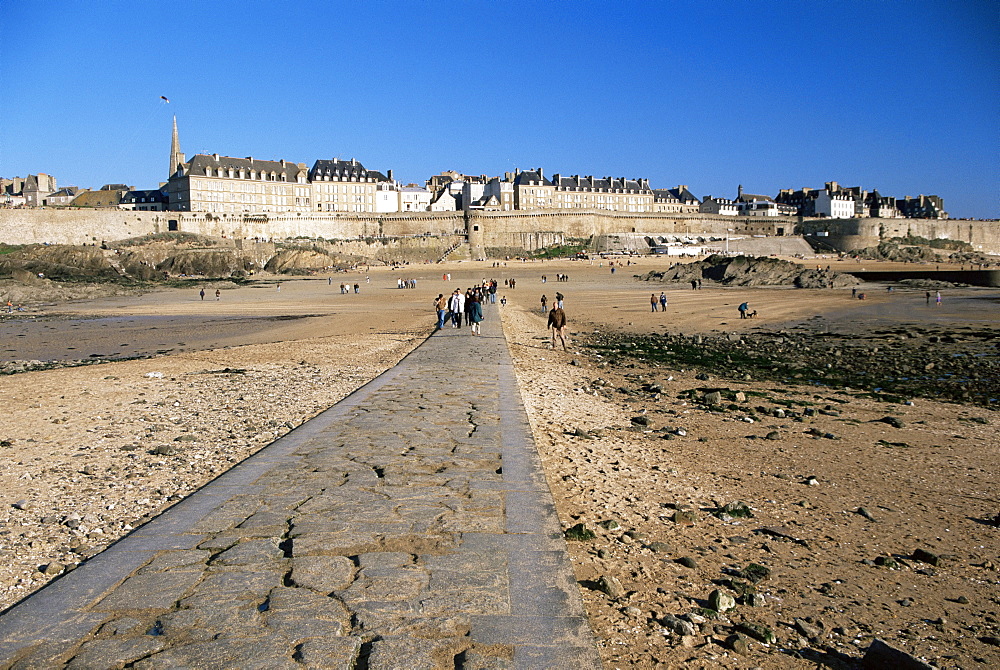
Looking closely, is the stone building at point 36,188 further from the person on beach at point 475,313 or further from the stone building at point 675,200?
the person on beach at point 475,313

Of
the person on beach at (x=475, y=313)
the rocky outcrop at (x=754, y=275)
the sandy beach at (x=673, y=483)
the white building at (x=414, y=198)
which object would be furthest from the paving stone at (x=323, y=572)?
the white building at (x=414, y=198)

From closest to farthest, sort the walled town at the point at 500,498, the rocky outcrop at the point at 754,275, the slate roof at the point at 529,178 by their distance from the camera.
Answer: the walled town at the point at 500,498 → the rocky outcrop at the point at 754,275 → the slate roof at the point at 529,178

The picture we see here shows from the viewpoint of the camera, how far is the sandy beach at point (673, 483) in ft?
13.2

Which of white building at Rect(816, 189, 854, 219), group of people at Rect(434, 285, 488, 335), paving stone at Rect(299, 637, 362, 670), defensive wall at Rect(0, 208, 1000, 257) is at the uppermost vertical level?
white building at Rect(816, 189, 854, 219)

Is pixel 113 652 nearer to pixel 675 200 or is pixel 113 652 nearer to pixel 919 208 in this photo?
pixel 675 200

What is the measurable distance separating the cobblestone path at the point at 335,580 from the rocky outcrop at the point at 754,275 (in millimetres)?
44665

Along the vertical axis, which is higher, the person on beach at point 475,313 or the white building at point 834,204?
the white building at point 834,204

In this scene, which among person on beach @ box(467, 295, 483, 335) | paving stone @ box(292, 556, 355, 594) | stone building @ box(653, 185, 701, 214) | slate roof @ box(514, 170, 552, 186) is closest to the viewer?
paving stone @ box(292, 556, 355, 594)

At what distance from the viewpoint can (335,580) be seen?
366cm

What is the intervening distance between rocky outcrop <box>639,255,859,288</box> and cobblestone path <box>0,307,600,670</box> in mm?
44665

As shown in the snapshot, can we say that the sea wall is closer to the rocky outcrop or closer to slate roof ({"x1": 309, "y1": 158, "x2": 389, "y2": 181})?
the rocky outcrop

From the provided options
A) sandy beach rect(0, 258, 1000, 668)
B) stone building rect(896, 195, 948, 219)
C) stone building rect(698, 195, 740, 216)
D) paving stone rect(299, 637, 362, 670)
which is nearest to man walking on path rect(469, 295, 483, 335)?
sandy beach rect(0, 258, 1000, 668)

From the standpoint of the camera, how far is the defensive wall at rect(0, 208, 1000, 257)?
73.2 meters

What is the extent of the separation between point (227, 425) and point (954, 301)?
3712cm
